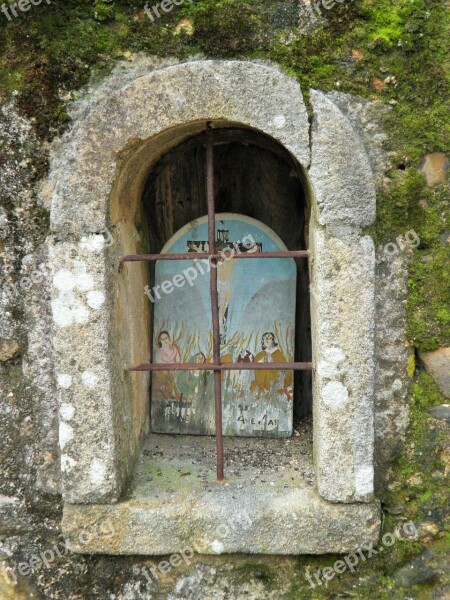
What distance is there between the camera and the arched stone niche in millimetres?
1977

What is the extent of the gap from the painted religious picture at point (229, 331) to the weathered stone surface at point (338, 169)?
27.0 inches

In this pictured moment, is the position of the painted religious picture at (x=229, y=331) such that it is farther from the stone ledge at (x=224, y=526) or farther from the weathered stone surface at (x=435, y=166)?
the weathered stone surface at (x=435, y=166)

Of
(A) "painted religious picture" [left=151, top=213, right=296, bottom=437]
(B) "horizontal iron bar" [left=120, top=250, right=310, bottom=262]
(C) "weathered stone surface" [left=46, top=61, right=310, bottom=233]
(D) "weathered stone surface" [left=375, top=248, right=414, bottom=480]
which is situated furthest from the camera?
(A) "painted religious picture" [left=151, top=213, right=296, bottom=437]

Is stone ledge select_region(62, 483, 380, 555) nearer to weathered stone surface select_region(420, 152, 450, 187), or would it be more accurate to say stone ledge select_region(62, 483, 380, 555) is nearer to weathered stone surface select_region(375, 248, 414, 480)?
weathered stone surface select_region(375, 248, 414, 480)

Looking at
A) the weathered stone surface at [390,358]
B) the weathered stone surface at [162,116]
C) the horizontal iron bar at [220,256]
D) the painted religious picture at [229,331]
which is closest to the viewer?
the weathered stone surface at [162,116]

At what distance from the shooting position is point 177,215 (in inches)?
108

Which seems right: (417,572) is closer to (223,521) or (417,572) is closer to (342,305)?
(223,521)

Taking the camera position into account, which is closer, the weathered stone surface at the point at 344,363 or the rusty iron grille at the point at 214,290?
the weathered stone surface at the point at 344,363

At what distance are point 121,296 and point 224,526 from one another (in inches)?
38.1

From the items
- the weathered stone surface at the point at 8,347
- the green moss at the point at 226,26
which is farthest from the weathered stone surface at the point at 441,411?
the weathered stone surface at the point at 8,347

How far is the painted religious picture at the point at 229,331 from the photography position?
2.66 m

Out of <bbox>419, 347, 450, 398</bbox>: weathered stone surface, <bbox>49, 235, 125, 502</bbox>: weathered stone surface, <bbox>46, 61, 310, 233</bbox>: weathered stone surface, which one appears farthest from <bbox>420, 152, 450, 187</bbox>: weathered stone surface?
<bbox>49, 235, 125, 502</bbox>: weathered stone surface

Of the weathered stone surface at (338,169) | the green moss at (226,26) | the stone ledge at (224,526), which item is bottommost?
the stone ledge at (224,526)

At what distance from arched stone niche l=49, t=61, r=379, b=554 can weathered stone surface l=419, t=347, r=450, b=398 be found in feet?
0.78
